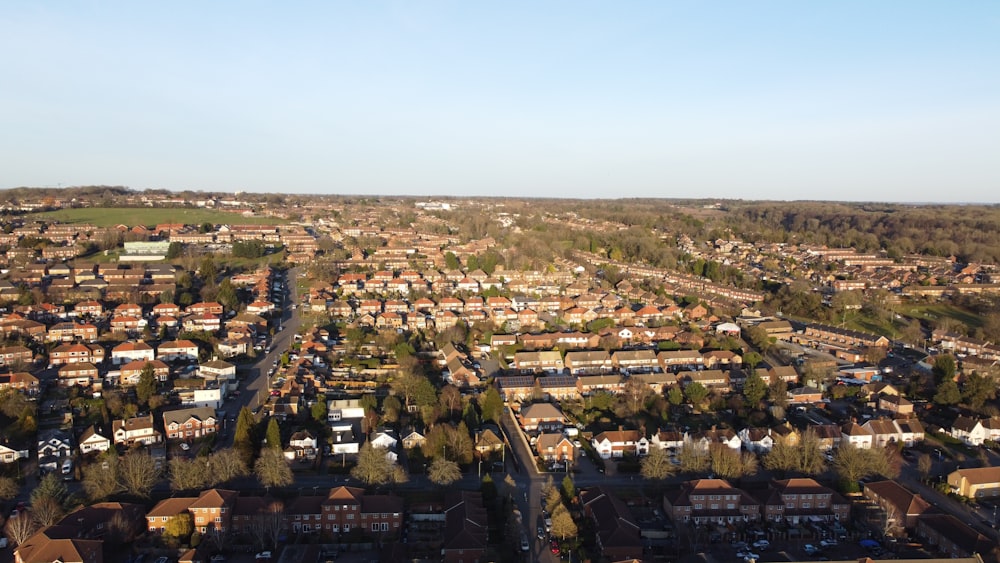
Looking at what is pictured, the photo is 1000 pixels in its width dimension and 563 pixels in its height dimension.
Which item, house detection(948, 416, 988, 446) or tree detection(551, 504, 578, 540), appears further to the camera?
house detection(948, 416, 988, 446)

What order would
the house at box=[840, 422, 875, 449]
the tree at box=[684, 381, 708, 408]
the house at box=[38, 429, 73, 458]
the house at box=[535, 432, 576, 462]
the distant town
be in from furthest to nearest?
1. the tree at box=[684, 381, 708, 408]
2. the house at box=[840, 422, 875, 449]
3. the house at box=[535, 432, 576, 462]
4. the house at box=[38, 429, 73, 458]
5. the distant town

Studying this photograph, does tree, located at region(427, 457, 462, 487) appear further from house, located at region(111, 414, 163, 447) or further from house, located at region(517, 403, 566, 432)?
house, located at region(111, 414, 163, 447)

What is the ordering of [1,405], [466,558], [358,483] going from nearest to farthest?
[466,558] < [358,483] < [1,405]

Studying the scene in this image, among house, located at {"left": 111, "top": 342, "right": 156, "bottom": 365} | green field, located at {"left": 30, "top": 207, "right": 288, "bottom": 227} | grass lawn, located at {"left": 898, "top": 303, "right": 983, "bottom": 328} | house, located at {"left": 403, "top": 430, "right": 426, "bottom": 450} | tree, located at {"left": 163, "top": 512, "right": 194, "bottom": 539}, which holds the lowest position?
tree, located at {"left": 163, "top": 512, "right": 194, "bottom": 539}

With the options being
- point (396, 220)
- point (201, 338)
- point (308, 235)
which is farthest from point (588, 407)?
point (396, 220)

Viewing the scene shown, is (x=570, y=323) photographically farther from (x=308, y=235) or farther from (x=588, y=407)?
(x=308, y=235)

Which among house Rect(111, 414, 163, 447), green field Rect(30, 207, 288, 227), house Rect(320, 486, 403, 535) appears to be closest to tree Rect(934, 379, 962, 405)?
house Rect(320, 486, 403, 535)

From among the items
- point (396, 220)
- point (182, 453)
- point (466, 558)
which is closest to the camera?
point (466, 558)
